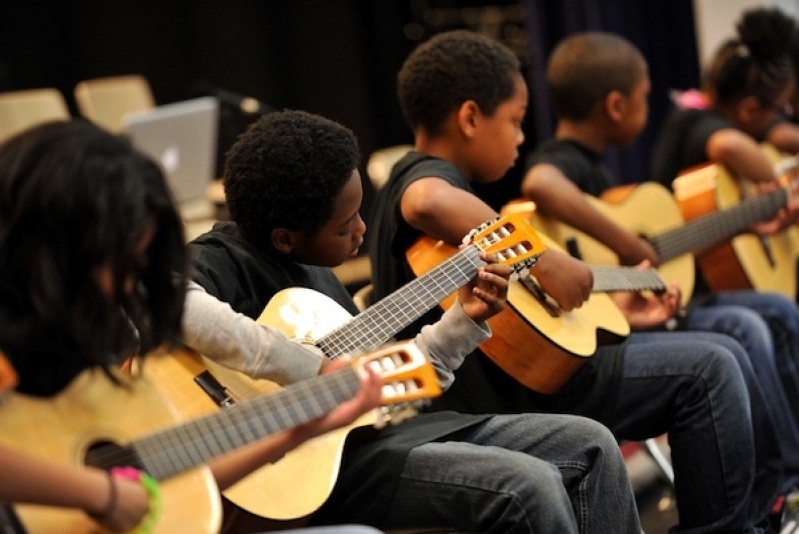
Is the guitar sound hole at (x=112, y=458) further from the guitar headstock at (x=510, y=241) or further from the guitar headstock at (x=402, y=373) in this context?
the guitar headstock at (x=510, y=241)

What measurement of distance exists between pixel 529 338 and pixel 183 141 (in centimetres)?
294

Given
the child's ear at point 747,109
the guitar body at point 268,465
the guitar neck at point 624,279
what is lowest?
the guitar neck at point 624,279

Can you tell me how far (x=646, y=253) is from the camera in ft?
10.9

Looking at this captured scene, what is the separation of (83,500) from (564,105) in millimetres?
2356

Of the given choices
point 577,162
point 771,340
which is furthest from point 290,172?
point 771,340

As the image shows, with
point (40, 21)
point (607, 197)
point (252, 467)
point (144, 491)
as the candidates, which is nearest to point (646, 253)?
point (607, 197)

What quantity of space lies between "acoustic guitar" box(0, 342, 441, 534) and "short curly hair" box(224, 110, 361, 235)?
1.69 feet

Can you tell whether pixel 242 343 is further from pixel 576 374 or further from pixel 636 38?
pixel 636 38

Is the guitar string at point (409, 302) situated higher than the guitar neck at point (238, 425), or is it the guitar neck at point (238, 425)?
the guitar neck at point (238, 425)

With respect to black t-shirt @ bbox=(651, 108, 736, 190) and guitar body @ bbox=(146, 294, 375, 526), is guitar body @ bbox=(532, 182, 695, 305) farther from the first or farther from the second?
guitar body @ bbox=(146, 294, 375, 526)

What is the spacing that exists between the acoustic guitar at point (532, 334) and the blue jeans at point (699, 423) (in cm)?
20

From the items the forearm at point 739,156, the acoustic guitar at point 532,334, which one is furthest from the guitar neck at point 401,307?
the forearm at point 739,156

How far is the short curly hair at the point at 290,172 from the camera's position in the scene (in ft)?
7.35

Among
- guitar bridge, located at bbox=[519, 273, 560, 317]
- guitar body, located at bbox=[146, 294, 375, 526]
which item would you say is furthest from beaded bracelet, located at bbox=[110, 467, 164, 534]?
guitar bridge, located at bbox=[519, 273, 560, 317]
